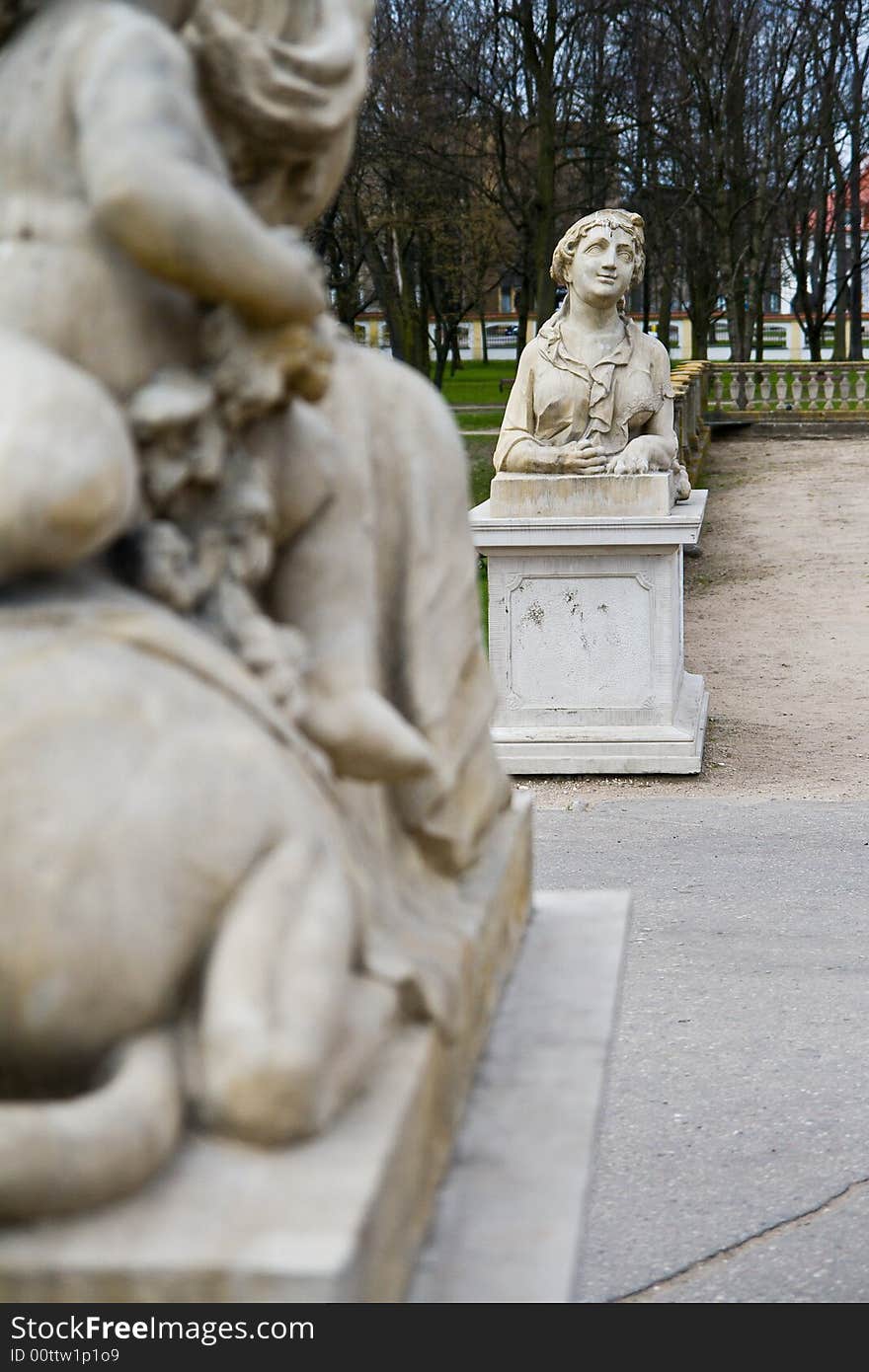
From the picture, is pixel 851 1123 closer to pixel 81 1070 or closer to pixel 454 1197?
pixel 454 1197

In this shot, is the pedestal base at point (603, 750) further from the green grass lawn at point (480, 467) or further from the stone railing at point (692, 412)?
the stone railing at point (692, 412)

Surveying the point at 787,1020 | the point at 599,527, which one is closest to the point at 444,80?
the point at 599,527

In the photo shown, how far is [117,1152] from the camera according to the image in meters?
1.76

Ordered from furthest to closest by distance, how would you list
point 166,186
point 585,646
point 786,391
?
point 786,391
point 585,646
point 166,186

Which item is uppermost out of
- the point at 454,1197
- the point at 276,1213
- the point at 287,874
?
the point at 287,874

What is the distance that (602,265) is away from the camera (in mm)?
8820

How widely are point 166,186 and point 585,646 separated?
6.48 metres

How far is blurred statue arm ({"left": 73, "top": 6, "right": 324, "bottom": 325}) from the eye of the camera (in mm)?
2127

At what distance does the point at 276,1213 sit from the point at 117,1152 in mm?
164

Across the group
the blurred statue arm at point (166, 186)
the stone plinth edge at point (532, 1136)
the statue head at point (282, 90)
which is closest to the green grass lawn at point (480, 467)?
the stone plinth edge at point (532, 1136)

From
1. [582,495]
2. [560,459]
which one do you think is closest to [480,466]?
[560,459]

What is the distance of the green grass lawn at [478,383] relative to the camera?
34.8 meters

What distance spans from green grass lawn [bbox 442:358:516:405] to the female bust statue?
68.8ft

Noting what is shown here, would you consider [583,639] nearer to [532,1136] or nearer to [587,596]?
[587,596]
